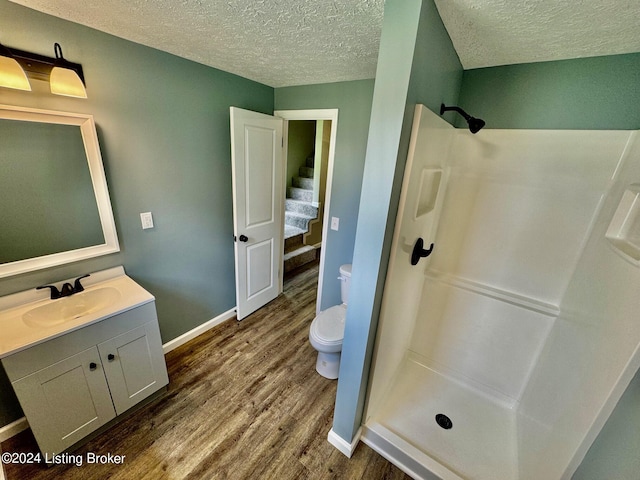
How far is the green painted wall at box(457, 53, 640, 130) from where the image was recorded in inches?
46.9

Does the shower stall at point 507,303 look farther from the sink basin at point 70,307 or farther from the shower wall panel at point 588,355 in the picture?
the sink basin at point 70,307

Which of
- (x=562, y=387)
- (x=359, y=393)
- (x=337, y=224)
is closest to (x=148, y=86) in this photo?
(x=337, y=224)

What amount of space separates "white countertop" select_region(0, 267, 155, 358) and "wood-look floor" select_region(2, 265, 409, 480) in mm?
745

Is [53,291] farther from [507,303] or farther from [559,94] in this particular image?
[559,94]

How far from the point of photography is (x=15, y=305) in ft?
4.20

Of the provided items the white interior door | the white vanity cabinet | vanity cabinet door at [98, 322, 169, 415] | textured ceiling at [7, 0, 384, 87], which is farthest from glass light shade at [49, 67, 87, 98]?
vanity cabinet door at [98, 322, 169, 415]

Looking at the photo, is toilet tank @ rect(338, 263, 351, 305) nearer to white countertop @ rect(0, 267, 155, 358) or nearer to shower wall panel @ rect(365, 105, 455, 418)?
shower wall panel @ rect(365, 105, 455, 418)

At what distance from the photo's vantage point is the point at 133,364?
1.46 m

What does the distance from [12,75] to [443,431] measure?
116 inches

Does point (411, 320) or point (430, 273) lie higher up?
Result: point (430, 273)

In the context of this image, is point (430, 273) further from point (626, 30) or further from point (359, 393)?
point (626, 30)

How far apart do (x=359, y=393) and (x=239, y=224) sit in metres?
1.60

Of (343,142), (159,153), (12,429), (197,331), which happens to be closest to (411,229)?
(343,142)

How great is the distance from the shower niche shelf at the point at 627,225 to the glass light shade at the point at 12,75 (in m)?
2.61
